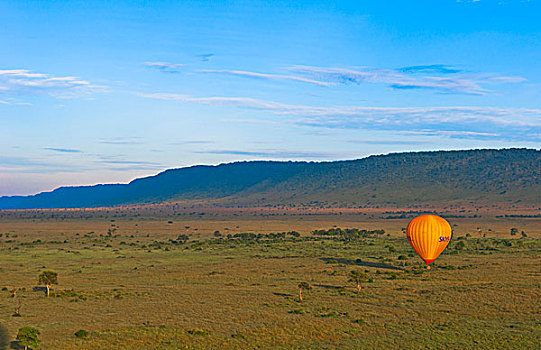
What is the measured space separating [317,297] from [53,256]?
36182 millimetres

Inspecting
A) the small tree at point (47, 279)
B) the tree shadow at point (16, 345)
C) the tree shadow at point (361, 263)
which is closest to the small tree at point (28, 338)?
the tree shadow at point (16, 345)

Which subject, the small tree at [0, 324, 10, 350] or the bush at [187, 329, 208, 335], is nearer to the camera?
the small tree at [0, 324, 10, 350]

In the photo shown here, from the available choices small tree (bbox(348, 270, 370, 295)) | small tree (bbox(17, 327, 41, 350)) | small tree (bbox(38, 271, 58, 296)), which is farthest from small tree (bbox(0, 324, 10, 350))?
small tree (bbox(348, 270, 370, 295))

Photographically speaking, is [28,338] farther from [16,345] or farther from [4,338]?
[4,338]

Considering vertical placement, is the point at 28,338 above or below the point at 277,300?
above

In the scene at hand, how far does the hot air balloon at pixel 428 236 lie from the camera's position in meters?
45.5

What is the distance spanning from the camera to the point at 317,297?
113ft

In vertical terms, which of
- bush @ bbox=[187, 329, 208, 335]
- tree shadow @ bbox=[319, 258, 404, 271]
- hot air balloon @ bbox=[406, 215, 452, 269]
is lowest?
tree shadow @ bbox=[319, 258, 404, 271]

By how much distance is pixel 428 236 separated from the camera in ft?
149

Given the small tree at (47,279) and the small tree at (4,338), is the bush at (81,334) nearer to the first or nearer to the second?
the small tree at (4,338)

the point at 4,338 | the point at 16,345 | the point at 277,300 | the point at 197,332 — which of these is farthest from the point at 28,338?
the point at 277,300

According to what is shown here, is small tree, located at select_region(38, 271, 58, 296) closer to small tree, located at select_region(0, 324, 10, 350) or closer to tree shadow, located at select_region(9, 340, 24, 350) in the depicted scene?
small tree, located at select_region(0, 324, 10, 350)

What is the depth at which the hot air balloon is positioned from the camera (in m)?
45.5

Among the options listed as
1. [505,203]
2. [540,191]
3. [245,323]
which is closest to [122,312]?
[245,323]
